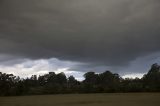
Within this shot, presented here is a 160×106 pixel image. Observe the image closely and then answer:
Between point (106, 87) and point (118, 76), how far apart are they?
6633cm

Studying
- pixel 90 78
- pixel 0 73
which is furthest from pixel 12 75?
pixel 90 78

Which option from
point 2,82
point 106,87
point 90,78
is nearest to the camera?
point 106,87

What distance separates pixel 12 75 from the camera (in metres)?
98.1

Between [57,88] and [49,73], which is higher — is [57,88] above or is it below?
below

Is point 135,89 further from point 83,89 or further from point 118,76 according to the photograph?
point 118,76

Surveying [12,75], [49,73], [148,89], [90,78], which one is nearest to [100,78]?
[90,78]

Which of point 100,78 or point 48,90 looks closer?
point 48,90

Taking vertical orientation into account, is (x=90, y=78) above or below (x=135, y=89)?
above

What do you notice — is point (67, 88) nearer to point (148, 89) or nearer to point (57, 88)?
point (57, 88)

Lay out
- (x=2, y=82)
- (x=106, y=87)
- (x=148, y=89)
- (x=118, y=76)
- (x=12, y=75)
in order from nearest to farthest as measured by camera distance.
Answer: (x=148, y=89)
(x=106, y=87)
(x=2, y=82)
(x=12, y=75)
(x=118, y=76)

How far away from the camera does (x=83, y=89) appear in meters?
78.1

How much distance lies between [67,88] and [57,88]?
2.91m

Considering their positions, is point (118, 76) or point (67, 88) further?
point (118, 76)

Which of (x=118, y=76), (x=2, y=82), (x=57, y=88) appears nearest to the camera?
(x=57, y=88)
